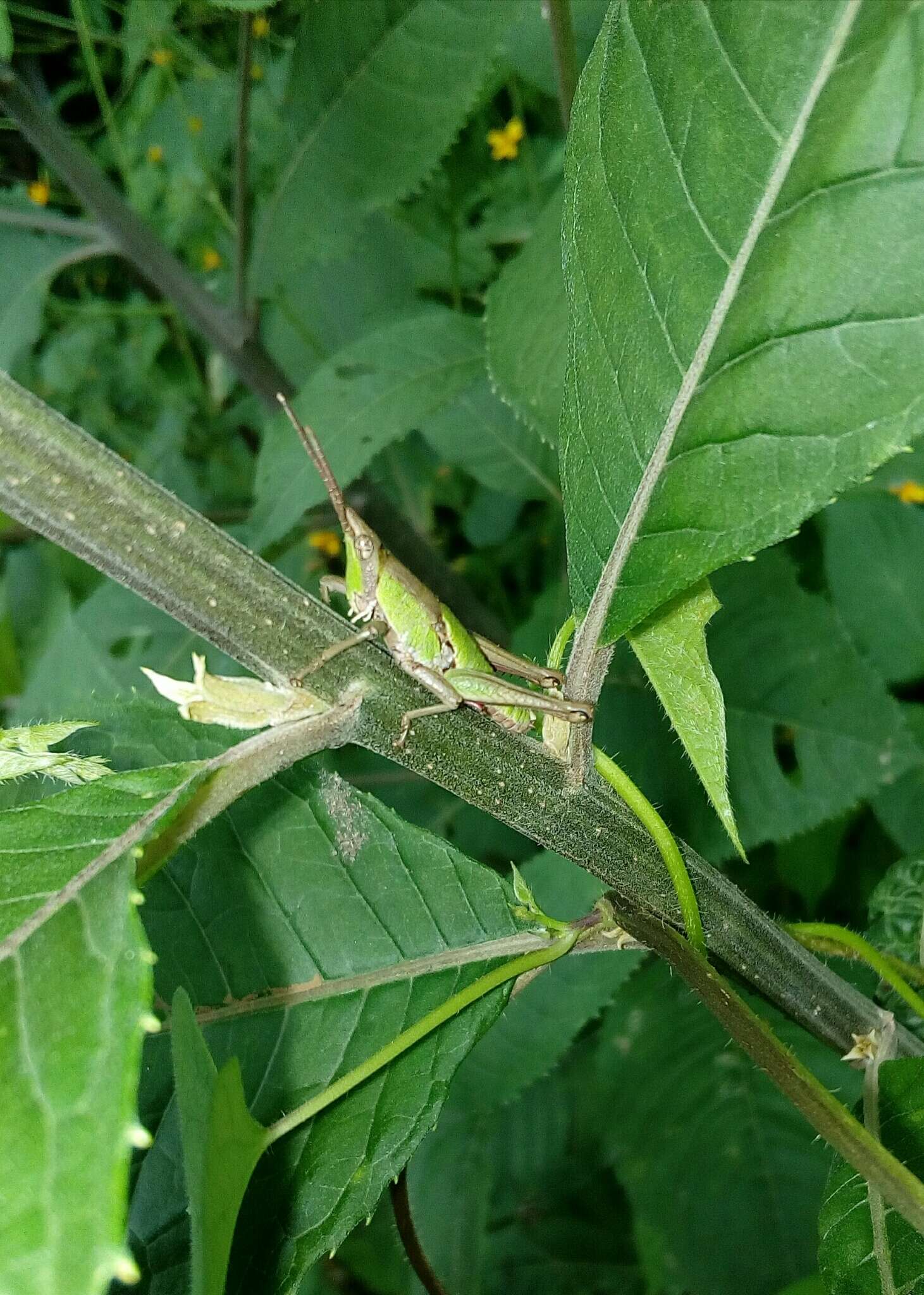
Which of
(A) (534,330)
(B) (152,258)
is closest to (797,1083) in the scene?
(A) (534,330)

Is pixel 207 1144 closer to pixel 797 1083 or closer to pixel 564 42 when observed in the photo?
pixel 797 1083

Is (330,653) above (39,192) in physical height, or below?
below

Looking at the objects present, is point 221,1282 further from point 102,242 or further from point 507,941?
point 102,242

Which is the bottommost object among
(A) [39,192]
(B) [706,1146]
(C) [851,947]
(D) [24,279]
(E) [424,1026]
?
(B) [706,1146]

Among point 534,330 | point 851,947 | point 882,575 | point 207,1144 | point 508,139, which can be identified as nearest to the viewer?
point 207,1144

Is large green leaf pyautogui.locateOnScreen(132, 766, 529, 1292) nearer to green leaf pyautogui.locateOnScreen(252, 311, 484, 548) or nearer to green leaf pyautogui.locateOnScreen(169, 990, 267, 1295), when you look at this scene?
green leaf pyautogui.locateOnScreen(169, 990, 267, 1295)

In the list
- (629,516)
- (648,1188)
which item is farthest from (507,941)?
(648,1188)
